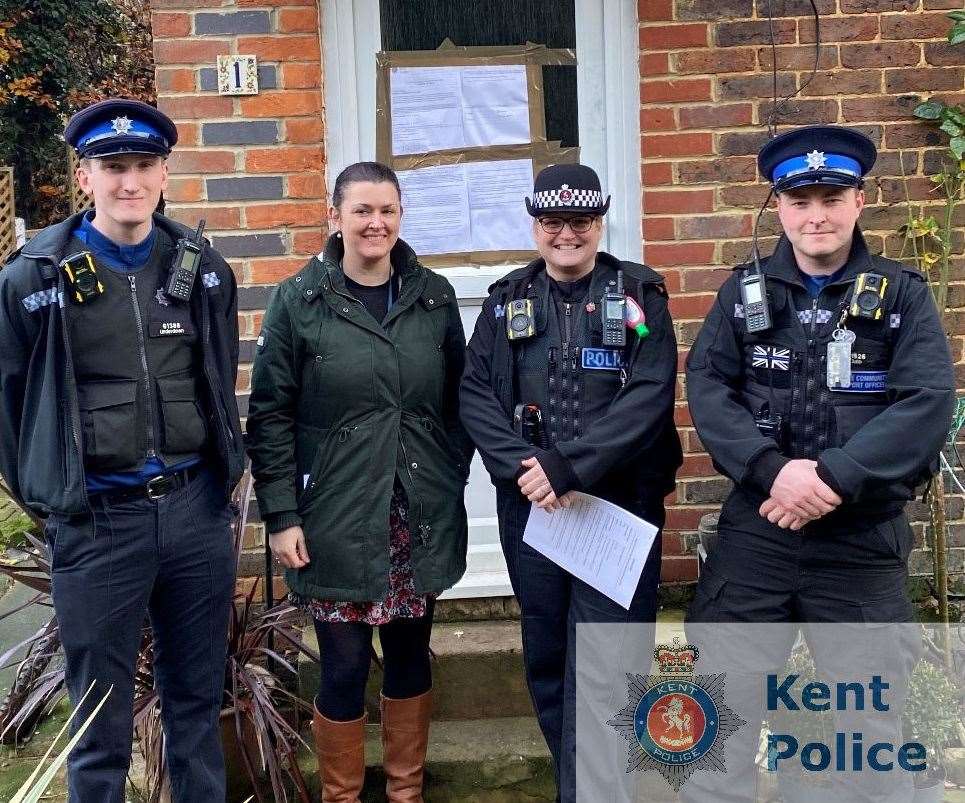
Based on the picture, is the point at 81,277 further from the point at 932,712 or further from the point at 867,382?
the point at 932,712

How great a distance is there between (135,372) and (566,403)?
1166 mm

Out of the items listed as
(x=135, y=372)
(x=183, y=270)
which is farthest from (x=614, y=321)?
(x=135, y=372)

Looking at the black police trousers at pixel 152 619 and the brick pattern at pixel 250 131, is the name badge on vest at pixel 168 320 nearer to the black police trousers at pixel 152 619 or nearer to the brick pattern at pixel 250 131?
the black police trousers at pixel 152 619

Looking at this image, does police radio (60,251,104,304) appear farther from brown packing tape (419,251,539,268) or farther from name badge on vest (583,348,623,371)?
brown packing tape (419,251,539,268)

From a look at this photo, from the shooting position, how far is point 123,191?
103 inches

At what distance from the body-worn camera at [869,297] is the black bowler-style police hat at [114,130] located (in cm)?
185

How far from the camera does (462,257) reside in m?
4.06

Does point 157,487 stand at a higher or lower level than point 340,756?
higher

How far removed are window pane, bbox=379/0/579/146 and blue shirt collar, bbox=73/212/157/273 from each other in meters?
1.68

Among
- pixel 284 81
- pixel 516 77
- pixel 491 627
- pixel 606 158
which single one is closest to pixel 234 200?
pixel 284 81

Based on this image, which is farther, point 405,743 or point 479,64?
point 479,64

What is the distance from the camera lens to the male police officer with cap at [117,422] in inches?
101

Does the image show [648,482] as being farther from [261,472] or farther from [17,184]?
[17,184]

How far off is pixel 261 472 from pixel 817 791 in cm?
180
